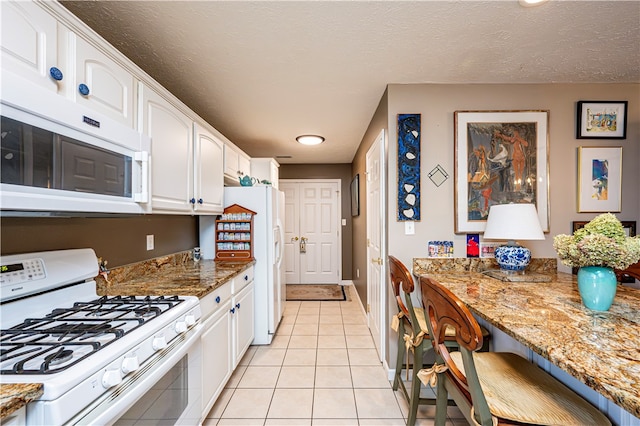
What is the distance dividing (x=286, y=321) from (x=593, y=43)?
11.9 ft

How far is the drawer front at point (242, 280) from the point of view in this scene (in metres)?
2.24

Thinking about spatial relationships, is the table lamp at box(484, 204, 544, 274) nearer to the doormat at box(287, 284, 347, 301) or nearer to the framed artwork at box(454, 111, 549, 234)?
the framed artwork at box(454, 111, 549, 234)

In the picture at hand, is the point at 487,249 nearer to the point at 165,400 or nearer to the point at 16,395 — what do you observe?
the point at 165,400

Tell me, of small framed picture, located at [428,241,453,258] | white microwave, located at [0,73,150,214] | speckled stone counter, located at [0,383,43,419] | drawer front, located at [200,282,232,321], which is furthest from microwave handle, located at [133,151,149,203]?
small framed picture, located at [428,241,453,258]

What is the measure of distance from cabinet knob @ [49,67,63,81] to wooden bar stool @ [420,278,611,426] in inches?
63.6

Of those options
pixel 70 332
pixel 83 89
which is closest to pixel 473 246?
pixel 70 332

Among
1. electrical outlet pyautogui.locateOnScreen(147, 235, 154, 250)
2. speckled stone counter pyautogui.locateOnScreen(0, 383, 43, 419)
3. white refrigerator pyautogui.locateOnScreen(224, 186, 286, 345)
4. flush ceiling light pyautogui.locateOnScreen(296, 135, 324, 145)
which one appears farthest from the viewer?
flush ceiling light pyautogui.locateOnScreen(296, 135, 324, 145)

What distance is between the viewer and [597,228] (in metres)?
1.21

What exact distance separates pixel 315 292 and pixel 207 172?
3.13 metres

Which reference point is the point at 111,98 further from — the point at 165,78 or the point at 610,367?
the point at 610,367

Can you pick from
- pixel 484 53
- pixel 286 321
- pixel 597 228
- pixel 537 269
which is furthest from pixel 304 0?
pixel 286 321

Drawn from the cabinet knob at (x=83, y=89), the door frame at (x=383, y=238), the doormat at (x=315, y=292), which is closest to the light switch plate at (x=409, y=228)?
the door frame at (x=383, y=238)

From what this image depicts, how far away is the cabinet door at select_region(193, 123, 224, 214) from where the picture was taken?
2.21 meters

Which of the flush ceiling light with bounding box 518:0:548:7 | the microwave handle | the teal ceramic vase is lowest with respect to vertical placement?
the teal ceramic vase
